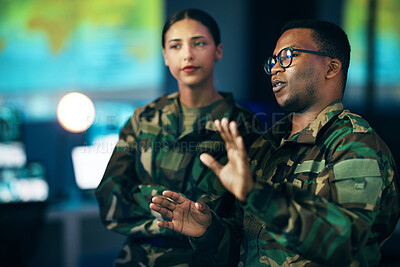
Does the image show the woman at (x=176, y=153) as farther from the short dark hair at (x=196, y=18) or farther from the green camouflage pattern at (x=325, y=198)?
the green camouflage pattern at (x=325, y=198)

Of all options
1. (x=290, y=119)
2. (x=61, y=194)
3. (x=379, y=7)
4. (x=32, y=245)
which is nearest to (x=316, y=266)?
(x=290, y=119)

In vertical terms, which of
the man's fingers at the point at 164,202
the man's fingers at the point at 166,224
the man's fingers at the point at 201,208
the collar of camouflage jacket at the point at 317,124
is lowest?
the man's fingers at the point at 166,224

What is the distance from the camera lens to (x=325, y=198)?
2.29 feet

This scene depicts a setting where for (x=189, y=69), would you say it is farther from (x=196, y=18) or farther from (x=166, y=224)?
(x=166, y=224)

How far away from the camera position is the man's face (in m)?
0.76

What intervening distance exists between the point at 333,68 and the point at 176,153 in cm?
46

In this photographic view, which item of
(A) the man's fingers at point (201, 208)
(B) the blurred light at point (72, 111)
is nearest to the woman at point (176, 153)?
(A) the man's fingers at point (201, 208)

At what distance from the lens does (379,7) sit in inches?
100

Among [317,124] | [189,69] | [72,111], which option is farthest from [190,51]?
[72,111]

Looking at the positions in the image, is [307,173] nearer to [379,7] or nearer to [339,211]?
[339,211]

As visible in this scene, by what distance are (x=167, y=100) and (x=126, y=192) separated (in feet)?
0.92

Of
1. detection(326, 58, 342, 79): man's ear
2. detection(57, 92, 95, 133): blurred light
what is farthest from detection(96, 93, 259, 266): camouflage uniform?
detection(57, 92, 95, 133): blurred light

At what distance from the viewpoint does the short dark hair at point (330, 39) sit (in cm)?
77

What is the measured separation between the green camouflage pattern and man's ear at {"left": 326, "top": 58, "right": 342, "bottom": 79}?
0.19 ft
